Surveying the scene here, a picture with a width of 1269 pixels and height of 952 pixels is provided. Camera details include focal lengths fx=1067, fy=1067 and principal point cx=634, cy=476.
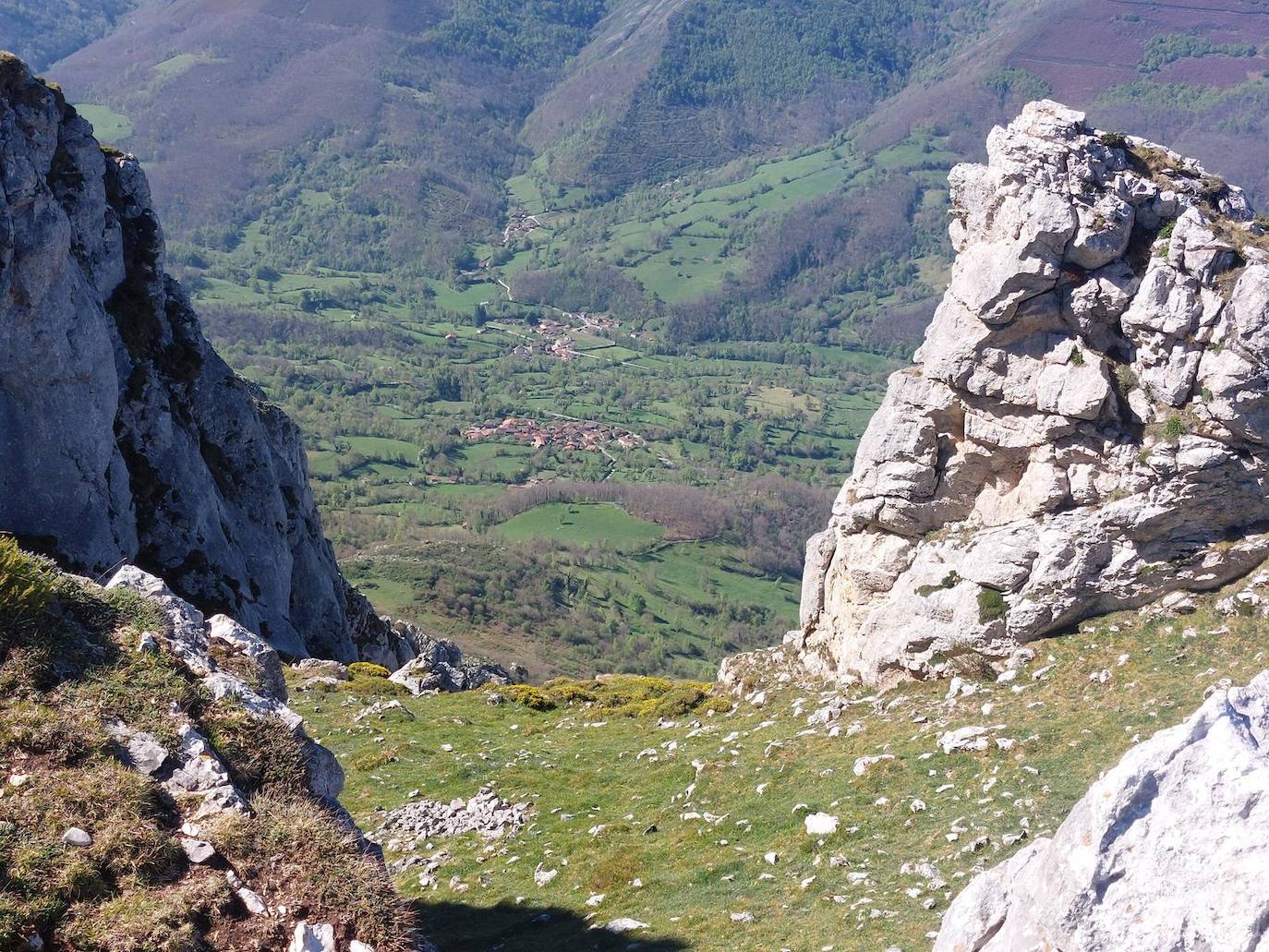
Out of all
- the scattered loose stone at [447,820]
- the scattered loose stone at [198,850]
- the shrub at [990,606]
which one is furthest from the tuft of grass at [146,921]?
the shrub at [990,606]

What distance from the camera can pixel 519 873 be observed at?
80.3 ft

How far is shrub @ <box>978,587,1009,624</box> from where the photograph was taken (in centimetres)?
2994

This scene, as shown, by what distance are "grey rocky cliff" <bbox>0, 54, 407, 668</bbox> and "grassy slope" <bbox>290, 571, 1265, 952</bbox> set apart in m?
13.2

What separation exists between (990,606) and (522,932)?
1626 centimetres

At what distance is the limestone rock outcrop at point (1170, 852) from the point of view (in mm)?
10523

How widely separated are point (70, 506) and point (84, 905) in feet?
89.1

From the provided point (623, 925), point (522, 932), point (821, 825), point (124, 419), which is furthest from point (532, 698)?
point (623, 925)

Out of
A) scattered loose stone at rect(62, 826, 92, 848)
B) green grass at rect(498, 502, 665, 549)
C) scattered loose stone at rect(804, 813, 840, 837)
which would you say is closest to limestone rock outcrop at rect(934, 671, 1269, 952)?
scattered loose stone at rect(62, 826, 92, 848)

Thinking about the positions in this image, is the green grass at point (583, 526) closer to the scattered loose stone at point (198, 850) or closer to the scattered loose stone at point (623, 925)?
the scattered loose stone at point (623, 925)

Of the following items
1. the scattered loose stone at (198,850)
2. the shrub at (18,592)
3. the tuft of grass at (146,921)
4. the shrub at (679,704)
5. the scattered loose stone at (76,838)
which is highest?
the shrub at (18,592)

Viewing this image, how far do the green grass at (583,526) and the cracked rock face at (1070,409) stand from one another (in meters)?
139

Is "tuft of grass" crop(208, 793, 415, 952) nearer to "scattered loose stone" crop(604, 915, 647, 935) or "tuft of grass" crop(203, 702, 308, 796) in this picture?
"tuft of grass" crop(203, 702, 308, 796)

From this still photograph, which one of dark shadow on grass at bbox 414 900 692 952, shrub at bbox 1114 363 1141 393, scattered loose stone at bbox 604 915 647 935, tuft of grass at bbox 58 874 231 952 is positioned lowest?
dark shadow on grass at bbox 414 900 692 952

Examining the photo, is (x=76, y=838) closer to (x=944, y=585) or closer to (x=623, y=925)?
(x=623, y=925)
